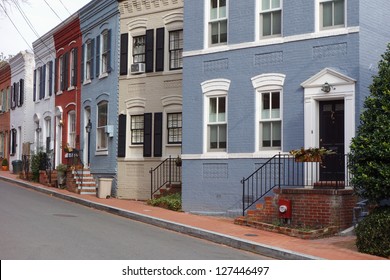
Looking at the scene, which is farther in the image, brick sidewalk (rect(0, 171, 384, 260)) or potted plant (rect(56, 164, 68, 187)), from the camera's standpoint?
potted plant (rect(56, 164, 68, 187))

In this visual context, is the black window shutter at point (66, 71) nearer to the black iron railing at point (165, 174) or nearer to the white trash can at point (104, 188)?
the white trash can at point (104, 188)

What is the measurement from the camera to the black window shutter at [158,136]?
19578mm

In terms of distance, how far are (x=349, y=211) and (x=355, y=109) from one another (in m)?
2.46

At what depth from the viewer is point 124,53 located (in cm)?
2117

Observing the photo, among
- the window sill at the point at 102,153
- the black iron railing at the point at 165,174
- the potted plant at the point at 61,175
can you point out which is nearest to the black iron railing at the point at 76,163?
the potted plant at the point at 61,175

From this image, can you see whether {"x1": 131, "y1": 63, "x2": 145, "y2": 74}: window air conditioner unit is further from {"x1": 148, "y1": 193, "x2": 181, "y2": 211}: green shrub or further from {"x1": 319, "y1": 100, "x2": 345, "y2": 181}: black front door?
{"x1": 319, "y1": 100, "x2": 345, "y2": 181}: black front door

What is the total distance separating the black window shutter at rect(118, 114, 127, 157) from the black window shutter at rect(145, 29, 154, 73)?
2195 millimetres

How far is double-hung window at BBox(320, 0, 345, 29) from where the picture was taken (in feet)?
45.9

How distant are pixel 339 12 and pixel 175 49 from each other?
7.09 meters

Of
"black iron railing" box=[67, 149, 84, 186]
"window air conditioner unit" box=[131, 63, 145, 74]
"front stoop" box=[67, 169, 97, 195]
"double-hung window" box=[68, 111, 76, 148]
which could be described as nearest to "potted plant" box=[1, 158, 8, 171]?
"double-hung window" box=[68, 111, 76, 148]

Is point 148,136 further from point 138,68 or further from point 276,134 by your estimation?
point 276,134

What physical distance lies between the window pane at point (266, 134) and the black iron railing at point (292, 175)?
1.73 feet

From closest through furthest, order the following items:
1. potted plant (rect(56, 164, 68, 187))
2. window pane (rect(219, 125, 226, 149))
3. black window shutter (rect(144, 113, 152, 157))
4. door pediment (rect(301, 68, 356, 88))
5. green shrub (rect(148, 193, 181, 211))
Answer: door pediment (rect(301, 68, 356, 88))
window pane (rect(219, 125, 226, 149))
green shrub (rect(148, 193, 181, 211))
black window shutter (rect(144, 113, 152, 157))
potted plant (rect(56, 164, 68, 187))

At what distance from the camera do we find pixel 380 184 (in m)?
10.5
